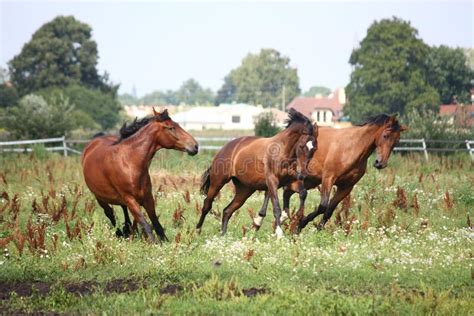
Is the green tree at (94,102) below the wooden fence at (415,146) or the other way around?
the other way around

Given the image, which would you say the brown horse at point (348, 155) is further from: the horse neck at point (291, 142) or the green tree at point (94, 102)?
the green tree at point (94, 102)

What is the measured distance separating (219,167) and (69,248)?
372 centimetres

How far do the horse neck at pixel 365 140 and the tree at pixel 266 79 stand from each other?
407 ft

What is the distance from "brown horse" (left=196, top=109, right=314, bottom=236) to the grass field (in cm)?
73

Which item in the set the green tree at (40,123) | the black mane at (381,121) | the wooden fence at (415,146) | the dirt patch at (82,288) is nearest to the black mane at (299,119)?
the black mane at (381,121)

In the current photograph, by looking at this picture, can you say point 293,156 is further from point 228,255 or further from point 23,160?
point 23,160

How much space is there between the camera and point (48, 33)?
86062mm

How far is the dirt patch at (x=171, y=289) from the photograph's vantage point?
365 inches

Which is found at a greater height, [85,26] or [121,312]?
[85,26]

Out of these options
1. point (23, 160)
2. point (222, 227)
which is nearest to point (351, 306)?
point (222, 227)

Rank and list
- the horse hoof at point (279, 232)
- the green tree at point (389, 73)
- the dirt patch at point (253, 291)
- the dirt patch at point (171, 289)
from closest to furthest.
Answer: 1. the dirt patch at point (253, 291)
2. the dirt patch at point (171, 289)
3. the horse hoof at point (279, 232)
4. the green tree at point (389, 73)

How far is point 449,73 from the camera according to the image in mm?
76875

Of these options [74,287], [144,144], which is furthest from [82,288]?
[144,144]

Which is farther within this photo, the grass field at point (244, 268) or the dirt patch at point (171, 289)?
the dirt patch at point (171, 289)
